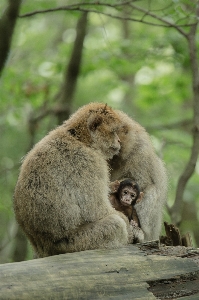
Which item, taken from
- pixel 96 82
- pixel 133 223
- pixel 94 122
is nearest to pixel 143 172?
pixel 133 223

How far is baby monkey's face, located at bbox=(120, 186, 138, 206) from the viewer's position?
6382 mm

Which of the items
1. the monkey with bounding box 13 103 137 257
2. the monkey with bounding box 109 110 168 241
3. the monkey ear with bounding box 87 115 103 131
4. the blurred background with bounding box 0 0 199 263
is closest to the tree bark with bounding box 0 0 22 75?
the blurred background with bounding box 0 0 199 263

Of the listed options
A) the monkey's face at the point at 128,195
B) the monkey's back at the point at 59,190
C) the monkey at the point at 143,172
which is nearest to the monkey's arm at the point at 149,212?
the monkey at the point at 143,172

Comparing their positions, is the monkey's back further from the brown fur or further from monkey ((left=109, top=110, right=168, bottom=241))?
monkey ((left=109, top=110, right=168, bottom=241))

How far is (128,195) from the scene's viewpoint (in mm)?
6379

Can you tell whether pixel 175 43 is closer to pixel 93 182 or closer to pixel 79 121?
pixel 79 121

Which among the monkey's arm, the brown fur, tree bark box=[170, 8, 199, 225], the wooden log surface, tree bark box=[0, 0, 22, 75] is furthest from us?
tree bark box=[170, 8, 199, 225]

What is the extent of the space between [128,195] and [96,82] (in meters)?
8.64

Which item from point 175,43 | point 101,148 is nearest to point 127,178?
point 101,148

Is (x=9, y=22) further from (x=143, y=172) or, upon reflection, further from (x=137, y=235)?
(x=137, y=235)

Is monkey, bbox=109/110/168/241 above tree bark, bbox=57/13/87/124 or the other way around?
the other way around

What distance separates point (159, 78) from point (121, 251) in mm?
9755

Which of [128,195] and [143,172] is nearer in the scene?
[128,195]

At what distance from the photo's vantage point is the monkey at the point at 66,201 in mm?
5355
